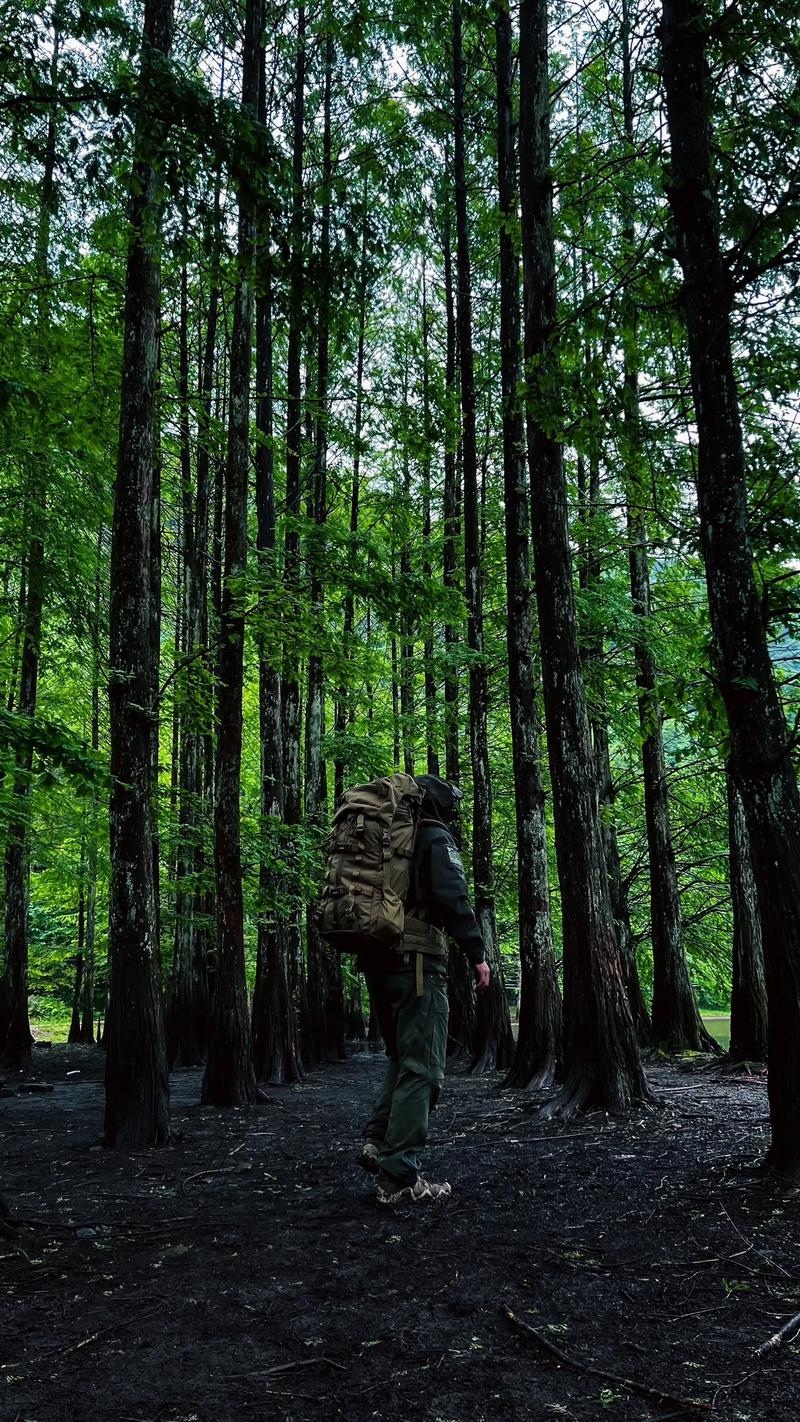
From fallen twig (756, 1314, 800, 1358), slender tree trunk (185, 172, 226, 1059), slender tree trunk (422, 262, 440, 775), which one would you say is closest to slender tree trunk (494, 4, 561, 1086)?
slender tree trunk (422, 262, 440, 775)

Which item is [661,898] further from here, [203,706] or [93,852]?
[93,852]

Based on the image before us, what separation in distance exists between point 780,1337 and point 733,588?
333cm

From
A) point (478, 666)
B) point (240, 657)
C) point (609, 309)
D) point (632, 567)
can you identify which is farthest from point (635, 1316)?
point (632, 567)

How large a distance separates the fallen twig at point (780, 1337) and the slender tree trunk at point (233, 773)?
7.11m

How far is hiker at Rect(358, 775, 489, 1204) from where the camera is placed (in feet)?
14.5

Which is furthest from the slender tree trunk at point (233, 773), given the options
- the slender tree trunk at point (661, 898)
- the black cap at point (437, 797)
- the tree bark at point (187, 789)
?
the slender tree trunk at point (661, 898)

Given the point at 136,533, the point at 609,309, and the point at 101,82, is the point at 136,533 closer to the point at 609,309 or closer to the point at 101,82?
the point at 101,82

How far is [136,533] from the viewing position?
23.9ft

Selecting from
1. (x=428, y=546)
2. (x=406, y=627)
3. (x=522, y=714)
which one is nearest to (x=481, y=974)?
(x=522, y=714)

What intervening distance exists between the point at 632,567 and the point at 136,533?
880 cm

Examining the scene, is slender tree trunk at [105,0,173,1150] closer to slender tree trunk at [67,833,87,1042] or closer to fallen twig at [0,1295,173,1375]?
fallen twig at [0,1295,173,1375]

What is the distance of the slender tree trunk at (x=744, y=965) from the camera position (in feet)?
31.6

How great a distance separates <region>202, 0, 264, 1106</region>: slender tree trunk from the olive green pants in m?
4.97

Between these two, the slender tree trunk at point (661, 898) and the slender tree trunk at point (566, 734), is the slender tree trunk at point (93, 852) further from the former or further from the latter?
the slender tree trunk at point (661, 898)
